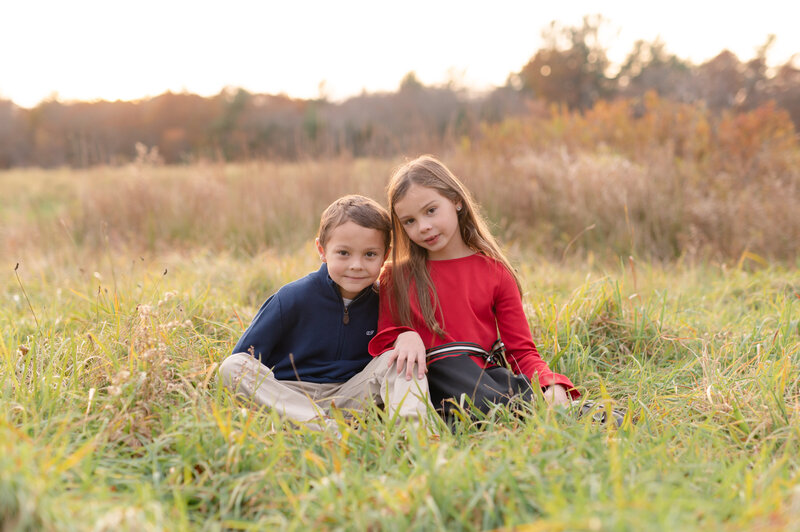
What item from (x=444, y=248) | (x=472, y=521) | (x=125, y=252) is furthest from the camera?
(x=125, y=252)

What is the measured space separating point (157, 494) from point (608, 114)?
26.9ft

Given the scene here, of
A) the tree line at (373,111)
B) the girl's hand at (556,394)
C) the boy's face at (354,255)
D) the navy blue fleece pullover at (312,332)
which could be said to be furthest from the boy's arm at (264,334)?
the tree line at (373,111)

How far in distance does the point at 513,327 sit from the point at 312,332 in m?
0.87

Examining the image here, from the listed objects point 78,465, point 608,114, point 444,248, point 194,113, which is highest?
point 194,113

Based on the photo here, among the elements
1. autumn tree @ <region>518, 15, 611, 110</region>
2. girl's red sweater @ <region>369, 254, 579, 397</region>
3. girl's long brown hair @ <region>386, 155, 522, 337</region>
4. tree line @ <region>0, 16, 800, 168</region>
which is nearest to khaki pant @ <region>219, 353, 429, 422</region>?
girl's red sweater @ <region>369, 254, 579, 397</region>

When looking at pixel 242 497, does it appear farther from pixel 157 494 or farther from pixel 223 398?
pixel 223 398

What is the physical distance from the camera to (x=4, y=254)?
5621 mm

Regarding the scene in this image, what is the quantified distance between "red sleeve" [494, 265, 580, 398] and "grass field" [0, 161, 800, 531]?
0.81ft

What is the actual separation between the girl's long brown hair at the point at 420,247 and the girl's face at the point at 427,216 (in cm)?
3

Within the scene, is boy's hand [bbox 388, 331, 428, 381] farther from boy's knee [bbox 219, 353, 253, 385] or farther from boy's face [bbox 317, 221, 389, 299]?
boy's knee [bbox 219, 353, 253, 385]

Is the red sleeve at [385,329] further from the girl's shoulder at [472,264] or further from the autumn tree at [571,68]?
the autumn tree at [571,68]

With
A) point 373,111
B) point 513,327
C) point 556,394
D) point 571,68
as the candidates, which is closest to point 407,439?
point 556,394

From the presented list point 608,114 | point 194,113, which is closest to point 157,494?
point 608,114

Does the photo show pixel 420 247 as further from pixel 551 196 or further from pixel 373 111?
pixel 373 111
